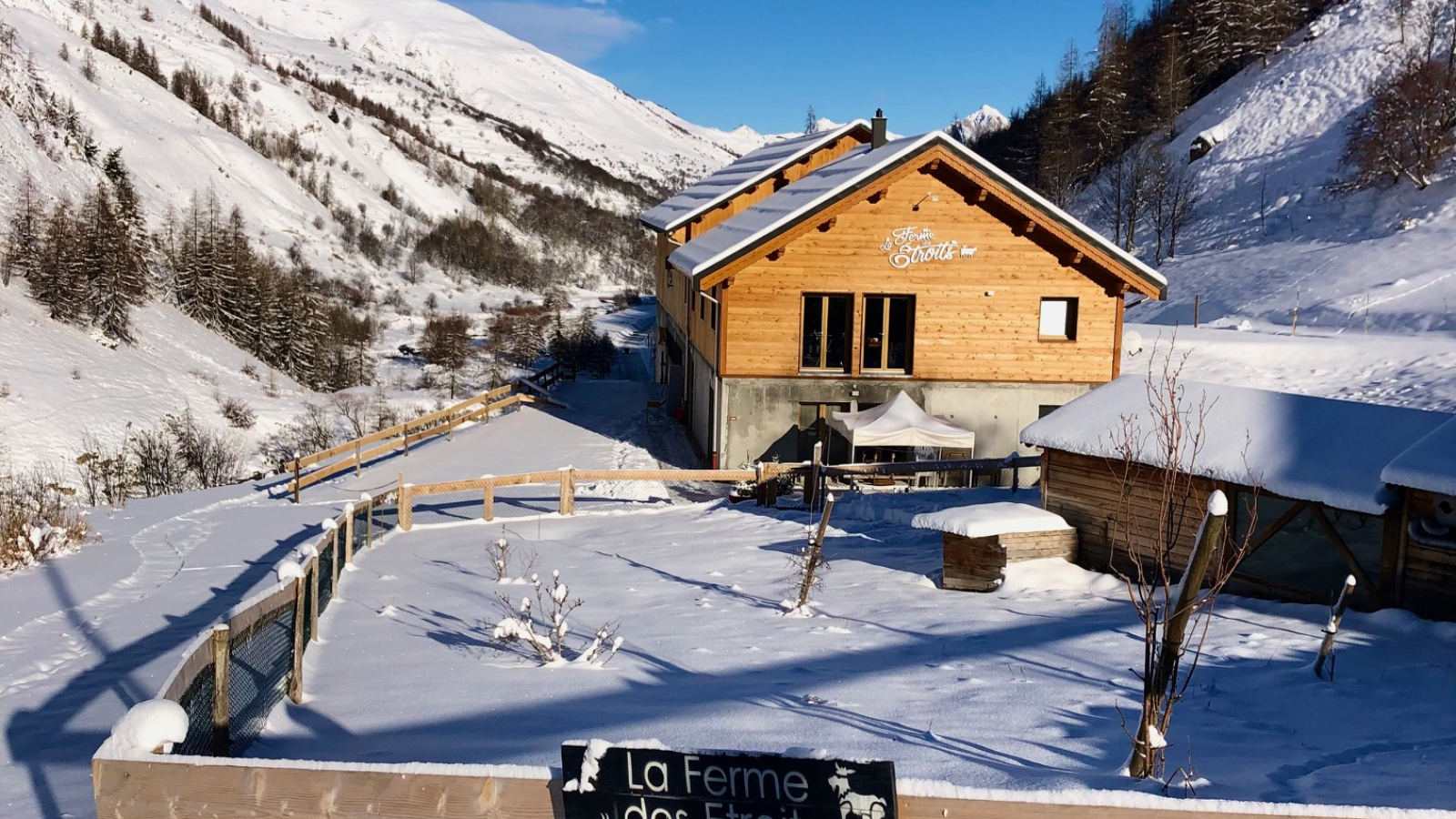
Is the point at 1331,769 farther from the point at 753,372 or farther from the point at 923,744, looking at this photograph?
the point at 753,372

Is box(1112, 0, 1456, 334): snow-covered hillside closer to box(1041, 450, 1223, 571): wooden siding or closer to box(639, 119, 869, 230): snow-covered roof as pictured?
box(639, 119, 869, 230): snow-covered roof

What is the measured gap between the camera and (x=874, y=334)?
2472cm

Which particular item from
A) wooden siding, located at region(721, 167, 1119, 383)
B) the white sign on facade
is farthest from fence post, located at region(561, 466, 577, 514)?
the white sign on facade

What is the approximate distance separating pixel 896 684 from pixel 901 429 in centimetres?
1358

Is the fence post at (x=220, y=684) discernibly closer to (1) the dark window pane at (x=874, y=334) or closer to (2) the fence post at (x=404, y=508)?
(2) the fence post at (x=404, y=508)

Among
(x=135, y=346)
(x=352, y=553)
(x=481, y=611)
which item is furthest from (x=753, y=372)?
(x=135, y=346)

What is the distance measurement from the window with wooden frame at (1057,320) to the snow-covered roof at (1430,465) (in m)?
14.8

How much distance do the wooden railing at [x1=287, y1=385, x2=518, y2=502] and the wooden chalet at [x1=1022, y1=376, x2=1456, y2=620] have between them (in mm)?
17589

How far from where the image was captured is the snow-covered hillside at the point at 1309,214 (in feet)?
129

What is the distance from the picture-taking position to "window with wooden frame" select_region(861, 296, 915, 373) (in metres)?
24.4

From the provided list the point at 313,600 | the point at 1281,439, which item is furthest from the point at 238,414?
the point at 1281,439

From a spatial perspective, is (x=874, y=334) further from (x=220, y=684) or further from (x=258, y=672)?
(x=220, y=684)

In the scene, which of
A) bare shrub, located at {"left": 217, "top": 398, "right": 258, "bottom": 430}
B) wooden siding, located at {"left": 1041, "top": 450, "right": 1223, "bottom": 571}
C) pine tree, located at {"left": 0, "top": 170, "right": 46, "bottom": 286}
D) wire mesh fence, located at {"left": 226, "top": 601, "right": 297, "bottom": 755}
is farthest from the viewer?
pine tree, located at {"left": 0, "top": 170, "right": 46, "bottom": 286}

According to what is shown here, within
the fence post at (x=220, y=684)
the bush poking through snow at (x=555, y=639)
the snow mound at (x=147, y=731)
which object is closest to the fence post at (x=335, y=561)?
the bush poking through snow at (x=555, y=639)
